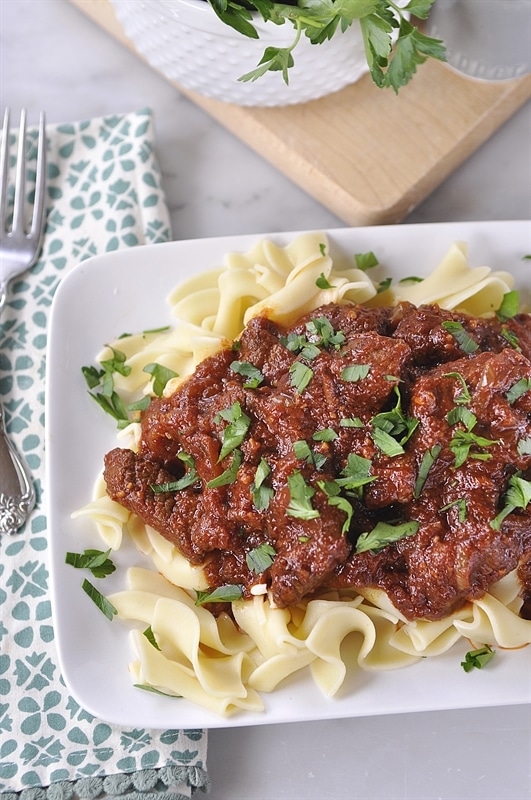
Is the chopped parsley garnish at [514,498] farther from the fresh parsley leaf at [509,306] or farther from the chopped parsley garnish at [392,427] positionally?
the fresh parsley leaf at [509,306]

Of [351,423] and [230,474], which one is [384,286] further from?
[230,474]

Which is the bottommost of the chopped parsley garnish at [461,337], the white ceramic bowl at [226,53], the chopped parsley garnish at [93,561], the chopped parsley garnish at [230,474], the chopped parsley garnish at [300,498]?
the chopped parsley garnish at [93,561]

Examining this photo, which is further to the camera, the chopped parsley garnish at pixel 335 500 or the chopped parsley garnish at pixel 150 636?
the chopped parsley garnish at pixel 150 636

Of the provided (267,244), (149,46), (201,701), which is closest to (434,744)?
(201,701)

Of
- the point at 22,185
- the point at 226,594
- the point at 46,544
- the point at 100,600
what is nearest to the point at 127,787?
the point at 100,600

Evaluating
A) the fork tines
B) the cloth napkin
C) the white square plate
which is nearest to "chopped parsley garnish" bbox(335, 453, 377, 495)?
the white square plate

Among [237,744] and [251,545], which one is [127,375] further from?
[237,744]

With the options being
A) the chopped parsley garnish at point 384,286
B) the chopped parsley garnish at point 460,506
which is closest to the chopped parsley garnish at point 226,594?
the chopped parsley garnish at point 460,506
